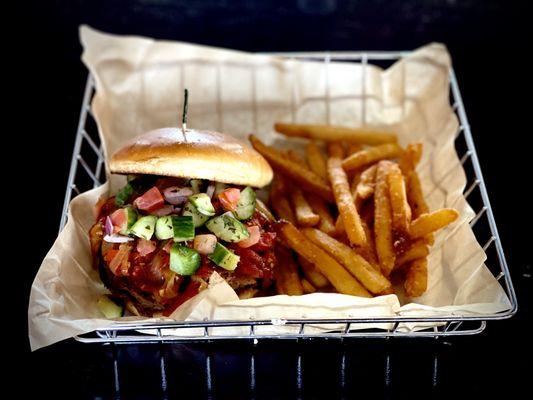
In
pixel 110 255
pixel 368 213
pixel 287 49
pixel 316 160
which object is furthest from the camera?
pixel 287 49

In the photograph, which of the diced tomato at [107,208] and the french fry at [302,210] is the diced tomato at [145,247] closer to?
the diced tomato at [107,208]

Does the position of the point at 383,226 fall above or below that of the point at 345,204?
below

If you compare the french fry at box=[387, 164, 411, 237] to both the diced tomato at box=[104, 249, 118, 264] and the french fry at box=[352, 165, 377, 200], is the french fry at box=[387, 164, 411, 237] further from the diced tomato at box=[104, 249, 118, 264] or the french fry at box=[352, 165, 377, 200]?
the diced tomato at box=[104, 249, 118, 264]

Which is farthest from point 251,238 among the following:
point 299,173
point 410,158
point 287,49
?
point 287,49

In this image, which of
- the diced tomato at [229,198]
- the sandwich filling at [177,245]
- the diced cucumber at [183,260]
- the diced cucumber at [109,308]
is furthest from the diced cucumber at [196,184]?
the diced cucumber at [109,308]

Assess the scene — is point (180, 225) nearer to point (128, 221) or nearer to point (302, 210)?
point (128, 221)

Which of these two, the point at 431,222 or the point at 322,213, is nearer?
the point at 431,222

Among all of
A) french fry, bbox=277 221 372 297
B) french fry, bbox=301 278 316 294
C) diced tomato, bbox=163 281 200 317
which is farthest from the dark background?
french fry, bbox=301 278 316 294

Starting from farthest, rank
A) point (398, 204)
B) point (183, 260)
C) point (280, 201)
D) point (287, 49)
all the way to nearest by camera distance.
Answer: point (287, 49), point (280, 201), point (398, 204), point (183, 260)
